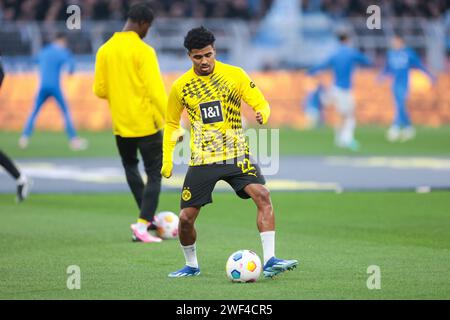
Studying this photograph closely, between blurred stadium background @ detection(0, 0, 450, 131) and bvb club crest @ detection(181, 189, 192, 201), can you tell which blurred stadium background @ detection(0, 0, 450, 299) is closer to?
blurred stadium background @ detection(0, 0, 450, 131)

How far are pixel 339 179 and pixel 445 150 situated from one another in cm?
748

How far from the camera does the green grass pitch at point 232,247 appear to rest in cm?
942

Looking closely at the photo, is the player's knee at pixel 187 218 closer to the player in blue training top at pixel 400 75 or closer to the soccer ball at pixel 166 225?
the soccer ball at pixel 166 225

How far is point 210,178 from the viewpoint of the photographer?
1024 cm

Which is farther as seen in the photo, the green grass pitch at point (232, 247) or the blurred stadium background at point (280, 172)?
the blurred stadium background at point (280, 172)

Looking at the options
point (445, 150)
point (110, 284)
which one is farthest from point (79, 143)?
point (110, 284)

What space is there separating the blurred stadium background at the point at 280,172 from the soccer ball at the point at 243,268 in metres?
0.19

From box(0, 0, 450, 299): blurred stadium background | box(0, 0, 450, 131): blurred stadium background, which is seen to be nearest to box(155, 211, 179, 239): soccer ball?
box(0, 0, 450, 299): blurred stadium background

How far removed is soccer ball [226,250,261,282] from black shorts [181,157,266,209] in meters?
0.69

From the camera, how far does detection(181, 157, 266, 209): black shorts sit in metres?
10.2

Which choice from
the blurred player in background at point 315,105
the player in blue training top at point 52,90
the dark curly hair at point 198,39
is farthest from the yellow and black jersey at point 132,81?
the blurred player in background at point 315,105

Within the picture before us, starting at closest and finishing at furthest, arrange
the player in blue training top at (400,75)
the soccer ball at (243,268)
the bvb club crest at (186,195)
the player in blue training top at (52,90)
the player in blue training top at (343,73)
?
the soccer ball at (243,268), the bvb club crest at (186,195), the player in blue training top at (52,90), the player in blue training top at (343,73), the player in blue training top at (400,75)

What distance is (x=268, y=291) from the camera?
9.35m

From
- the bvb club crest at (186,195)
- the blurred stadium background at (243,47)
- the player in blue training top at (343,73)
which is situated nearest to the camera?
the bvb club crest at (186,195)
